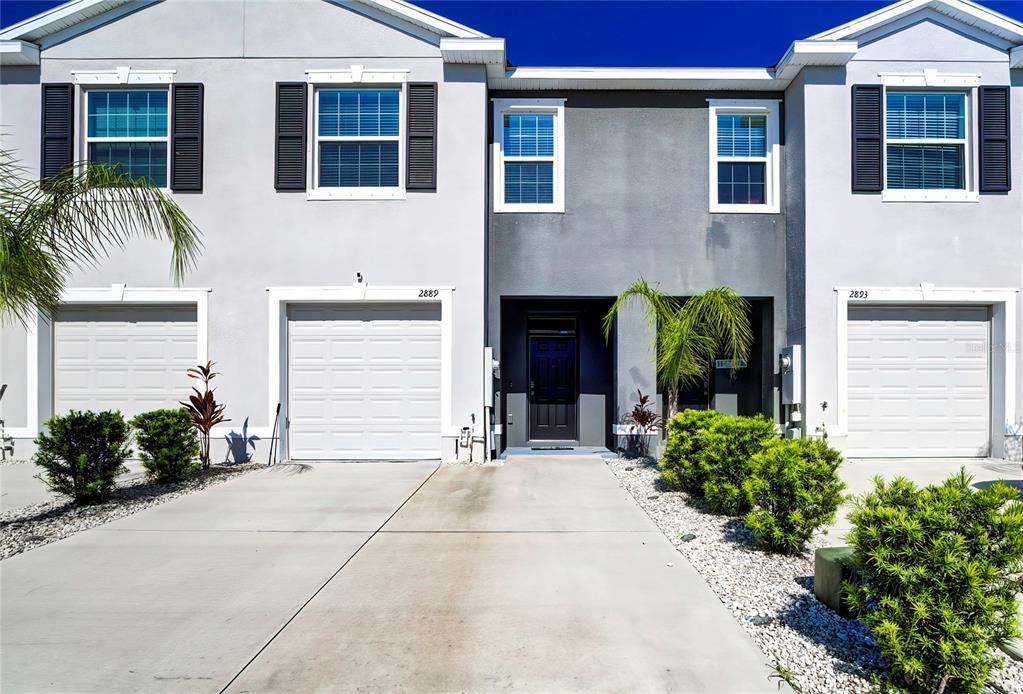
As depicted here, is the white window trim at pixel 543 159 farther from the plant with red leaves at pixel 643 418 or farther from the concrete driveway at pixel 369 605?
the concrete driveway at pixel 369 605

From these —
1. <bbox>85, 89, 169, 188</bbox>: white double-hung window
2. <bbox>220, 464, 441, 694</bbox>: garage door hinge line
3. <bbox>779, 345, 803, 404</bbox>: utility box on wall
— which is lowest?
<bbox>220, 464, 441, 694</bbox>: garage door hinge line

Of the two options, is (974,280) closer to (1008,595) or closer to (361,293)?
(1008,595)

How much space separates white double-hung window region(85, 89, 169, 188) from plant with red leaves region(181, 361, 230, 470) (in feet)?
10.1

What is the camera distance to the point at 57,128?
32.4 feet

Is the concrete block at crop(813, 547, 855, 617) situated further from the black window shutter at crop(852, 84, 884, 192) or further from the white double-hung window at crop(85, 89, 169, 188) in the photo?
the white double-hung window at crop(85, 89, 169, 188)

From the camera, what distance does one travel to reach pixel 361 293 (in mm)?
9859

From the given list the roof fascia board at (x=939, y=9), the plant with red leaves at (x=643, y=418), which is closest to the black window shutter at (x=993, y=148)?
the roof fascia board at (x=939, y=9)

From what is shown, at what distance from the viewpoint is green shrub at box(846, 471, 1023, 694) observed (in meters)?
2.94

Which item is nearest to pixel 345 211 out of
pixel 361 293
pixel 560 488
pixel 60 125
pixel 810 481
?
pixel 361 293

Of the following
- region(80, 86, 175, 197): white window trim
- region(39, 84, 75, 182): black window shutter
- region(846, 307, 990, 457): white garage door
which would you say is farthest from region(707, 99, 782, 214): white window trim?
region(39, 84, 75, 182): black window shutter

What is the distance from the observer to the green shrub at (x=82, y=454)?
6.71m

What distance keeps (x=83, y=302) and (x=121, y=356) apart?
1001 millimetres

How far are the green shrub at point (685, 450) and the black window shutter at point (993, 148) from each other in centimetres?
659

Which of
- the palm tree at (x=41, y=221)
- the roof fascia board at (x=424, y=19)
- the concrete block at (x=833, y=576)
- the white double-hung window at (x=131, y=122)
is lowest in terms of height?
the concrete block at (x=833, y=576)
